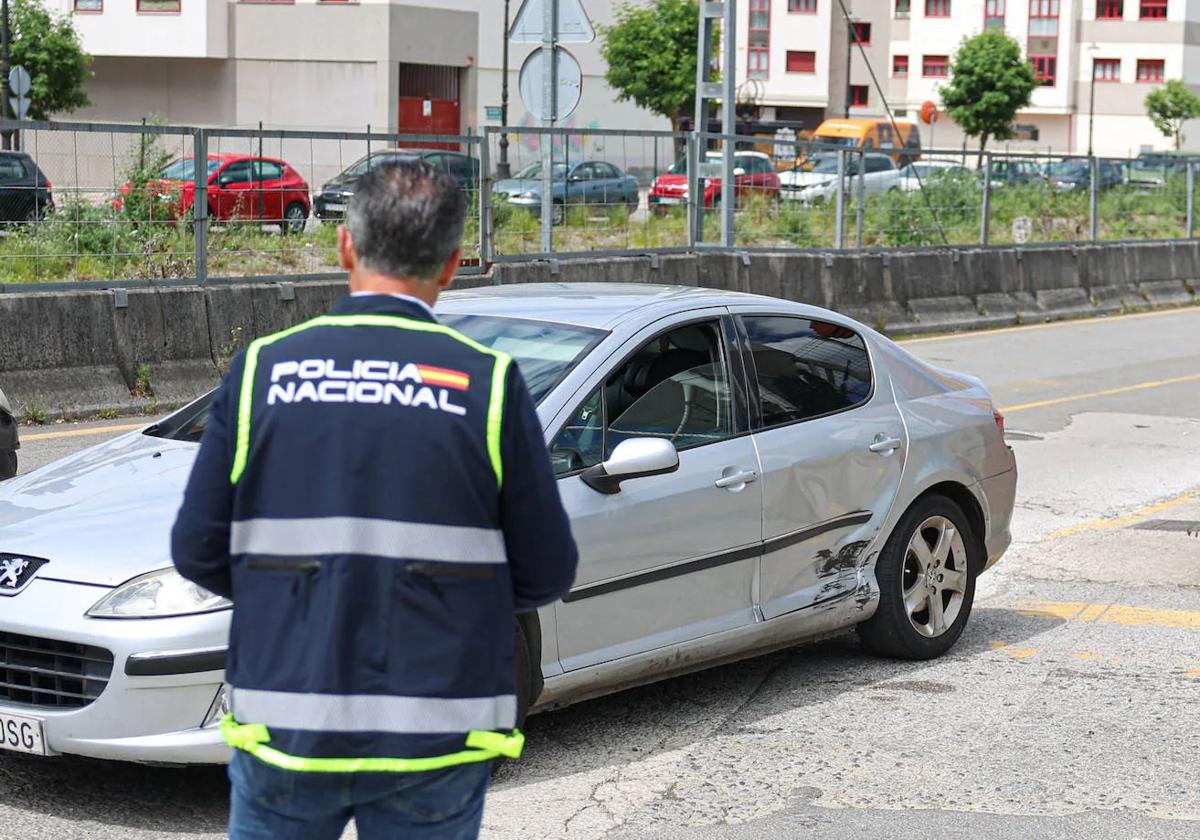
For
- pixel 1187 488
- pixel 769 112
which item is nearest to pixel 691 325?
pixel 1187 488

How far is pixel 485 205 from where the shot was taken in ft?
50.2

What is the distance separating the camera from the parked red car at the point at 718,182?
685 inches

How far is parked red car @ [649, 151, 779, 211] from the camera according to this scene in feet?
57.1

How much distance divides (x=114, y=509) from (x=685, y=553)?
1.73 metres

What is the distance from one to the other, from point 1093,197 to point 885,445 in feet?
60.7

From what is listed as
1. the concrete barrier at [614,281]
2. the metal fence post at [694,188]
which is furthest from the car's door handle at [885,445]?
the metal fence post at [694,188]

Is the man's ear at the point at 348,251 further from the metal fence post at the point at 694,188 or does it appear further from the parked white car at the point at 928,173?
the parked white car at the point at 928,173

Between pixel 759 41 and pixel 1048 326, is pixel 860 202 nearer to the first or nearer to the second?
pixel 1048 326

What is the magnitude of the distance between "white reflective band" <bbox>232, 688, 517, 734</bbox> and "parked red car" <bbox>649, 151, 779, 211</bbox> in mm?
14986

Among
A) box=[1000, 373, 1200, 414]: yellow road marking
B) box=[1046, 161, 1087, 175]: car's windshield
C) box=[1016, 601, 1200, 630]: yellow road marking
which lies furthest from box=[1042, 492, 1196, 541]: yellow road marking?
box=[1046, 161, 1087, 175]: car's windshield

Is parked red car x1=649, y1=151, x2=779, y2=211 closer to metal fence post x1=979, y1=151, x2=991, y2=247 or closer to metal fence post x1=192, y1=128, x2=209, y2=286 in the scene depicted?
metal fence post x1=979, y1=151, x2=991, y2=247

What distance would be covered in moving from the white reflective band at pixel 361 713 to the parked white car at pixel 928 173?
18.6m

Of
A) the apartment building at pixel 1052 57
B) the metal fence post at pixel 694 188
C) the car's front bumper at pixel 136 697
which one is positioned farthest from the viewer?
the apartment building at pixel 1052 57

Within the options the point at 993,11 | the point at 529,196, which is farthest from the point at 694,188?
the point at 993,11
